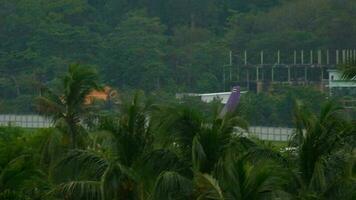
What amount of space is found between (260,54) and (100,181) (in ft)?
235

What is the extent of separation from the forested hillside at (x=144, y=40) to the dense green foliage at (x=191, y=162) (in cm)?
6123

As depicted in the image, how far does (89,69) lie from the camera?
22.8 m

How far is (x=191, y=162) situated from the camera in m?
17.4

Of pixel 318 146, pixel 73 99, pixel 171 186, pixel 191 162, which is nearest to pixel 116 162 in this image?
pixel 191 162

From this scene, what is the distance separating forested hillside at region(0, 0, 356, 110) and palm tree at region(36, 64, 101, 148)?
5662 cm

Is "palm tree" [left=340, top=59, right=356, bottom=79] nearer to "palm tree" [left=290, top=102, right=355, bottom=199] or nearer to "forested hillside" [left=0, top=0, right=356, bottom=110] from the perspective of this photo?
"palm tree" [left=290, top=102, right=355, bottom=199]

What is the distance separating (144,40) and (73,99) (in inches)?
2690

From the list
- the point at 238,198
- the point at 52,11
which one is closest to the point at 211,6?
the point at 52,11

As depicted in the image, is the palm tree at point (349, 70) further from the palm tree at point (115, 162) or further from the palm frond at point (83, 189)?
the palm frond at point (83, 189)

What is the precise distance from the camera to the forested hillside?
282ft

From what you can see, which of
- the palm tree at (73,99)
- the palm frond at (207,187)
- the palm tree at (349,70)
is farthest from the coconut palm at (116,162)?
the palm tree at (73,99)

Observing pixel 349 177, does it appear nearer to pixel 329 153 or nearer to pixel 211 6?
pixel 329 153

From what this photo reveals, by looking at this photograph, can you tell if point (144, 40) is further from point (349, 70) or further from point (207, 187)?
point (207, 187)

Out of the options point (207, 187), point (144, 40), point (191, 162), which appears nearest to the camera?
point (207, 187)
